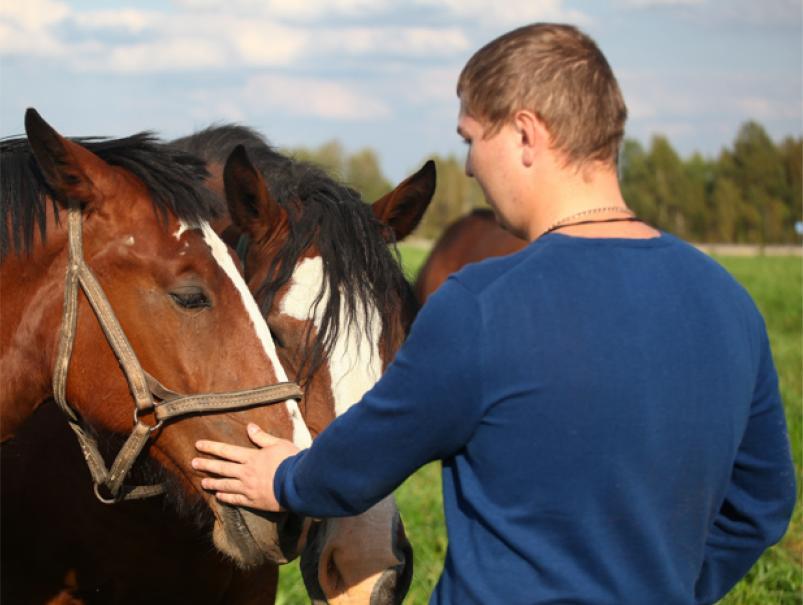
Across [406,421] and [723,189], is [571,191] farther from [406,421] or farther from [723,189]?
[723,189]

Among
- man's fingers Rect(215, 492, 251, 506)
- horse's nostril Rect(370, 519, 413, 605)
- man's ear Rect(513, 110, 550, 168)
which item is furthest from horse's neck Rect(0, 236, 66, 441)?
man's ear Rect(513, 110, 550, 168)

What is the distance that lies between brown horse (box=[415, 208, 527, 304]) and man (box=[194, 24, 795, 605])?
9.14 m

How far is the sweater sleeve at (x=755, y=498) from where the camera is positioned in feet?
6.52

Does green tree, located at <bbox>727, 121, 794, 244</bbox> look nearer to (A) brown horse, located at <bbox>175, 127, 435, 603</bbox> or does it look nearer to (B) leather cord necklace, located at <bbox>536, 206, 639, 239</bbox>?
(A) brown horse, located at <bbox>175, 127, 435, 603</bbox>

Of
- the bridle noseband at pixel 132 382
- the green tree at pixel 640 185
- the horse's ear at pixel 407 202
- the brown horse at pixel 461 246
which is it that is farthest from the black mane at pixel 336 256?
the green tree at pixel 640 185

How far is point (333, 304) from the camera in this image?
3.04m

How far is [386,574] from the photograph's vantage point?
2.64 metres

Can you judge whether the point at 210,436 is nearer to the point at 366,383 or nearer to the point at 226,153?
the point at 366,383

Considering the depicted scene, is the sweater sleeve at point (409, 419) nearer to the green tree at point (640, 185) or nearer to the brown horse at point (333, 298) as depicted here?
the brown horse at point (333, 298)

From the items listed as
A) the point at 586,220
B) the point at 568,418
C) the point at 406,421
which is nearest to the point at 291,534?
the point at 406,421

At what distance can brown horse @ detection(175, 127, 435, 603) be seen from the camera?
2.72 metres

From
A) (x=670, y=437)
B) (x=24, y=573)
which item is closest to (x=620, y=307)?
(x=670, y=437)

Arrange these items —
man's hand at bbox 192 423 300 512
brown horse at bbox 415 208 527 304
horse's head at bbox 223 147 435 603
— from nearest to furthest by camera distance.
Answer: man's hand at bbox 192 423 300 512 → horse's head at bbox 223 147 435 603 → brown horse at bbox 415 208 527 304

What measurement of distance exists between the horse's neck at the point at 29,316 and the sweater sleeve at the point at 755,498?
1.80 meters
